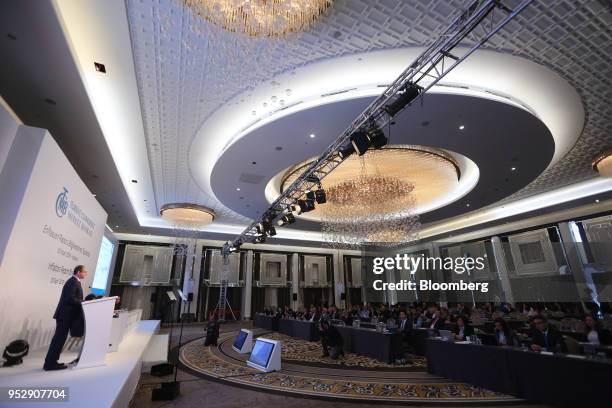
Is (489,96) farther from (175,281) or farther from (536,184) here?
(175,281)

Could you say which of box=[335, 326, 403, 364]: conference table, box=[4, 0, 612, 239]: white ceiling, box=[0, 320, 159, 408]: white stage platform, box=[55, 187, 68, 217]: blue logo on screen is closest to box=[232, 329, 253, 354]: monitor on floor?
box=[335, 326, 403, 364]: conference table

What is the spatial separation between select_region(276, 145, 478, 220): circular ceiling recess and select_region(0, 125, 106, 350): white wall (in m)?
5.18

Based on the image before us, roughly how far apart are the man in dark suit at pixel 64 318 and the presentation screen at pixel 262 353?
10.5ft

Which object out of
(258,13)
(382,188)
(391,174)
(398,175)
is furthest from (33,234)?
(398,175)

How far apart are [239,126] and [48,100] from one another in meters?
3.05

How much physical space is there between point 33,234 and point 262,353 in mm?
4205

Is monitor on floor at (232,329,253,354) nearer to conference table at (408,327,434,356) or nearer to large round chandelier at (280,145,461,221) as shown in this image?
conference table at (408,327,434,356)

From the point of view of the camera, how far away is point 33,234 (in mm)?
4020

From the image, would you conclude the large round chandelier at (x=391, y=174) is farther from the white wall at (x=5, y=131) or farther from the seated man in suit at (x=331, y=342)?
the white wall at (x=5, y=131)

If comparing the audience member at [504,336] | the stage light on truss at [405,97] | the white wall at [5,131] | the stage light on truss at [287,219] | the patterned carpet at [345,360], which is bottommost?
the patterned carpet at [345,360]

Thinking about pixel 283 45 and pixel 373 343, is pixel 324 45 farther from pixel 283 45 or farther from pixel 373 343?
pixel 373 343

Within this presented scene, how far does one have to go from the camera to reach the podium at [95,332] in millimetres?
3539

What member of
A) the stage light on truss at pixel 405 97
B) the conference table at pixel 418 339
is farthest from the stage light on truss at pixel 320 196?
the conference table at pixel 418 339

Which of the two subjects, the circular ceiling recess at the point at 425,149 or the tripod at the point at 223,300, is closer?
the circular ceiling recess at the point at 425,149
